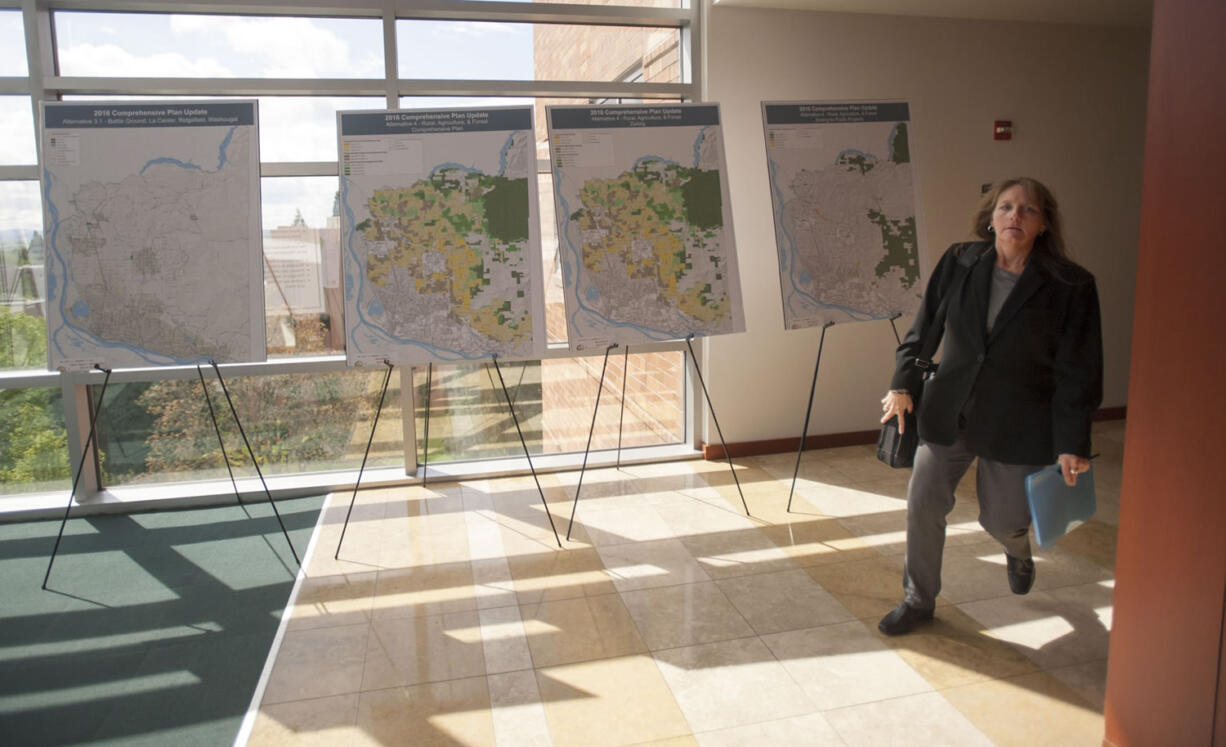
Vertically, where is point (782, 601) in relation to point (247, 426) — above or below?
below

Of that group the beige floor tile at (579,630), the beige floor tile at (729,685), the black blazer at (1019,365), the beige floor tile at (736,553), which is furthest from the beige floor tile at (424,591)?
the black blazer at (1019,365)

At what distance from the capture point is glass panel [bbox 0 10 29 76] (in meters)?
4.23

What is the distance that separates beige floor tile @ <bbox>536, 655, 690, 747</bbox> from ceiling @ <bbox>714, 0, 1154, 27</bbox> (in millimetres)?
3838

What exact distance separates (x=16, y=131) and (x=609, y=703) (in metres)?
4.29

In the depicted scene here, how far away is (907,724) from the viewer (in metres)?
2.48

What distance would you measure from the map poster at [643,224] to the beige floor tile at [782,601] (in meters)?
1.25

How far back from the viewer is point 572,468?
16.6ft

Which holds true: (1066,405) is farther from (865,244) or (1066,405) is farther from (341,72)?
(341,72)

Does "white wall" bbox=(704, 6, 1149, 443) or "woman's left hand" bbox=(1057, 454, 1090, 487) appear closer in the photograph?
"woman's left hand" bbox=(1057, 454, 1090, 487)

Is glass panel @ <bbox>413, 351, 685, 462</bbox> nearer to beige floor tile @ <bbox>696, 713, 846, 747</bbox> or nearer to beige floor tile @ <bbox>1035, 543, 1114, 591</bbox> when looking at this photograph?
beige floor tile @ <bbox>1035, 543, 1114, 591</bbox>

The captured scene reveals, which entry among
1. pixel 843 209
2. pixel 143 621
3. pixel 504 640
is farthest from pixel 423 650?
pixel 843 209

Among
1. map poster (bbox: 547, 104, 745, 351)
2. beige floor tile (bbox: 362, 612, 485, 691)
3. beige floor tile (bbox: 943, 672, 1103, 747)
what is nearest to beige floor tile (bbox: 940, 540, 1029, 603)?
beige floor tile (bbox: 943, 672, 1103, 747)

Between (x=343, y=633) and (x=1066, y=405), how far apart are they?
2.70m

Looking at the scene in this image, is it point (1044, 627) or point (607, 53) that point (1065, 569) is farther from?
point (607, 53)
